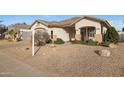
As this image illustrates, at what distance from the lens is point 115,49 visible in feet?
38.1

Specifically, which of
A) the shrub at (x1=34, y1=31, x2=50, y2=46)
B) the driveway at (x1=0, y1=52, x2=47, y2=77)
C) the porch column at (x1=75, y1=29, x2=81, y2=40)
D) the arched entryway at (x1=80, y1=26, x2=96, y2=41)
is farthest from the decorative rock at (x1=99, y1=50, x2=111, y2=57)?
the driveway at (x1=0, y1=52, x2=47, y2=77)

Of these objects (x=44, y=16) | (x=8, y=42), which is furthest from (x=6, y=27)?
(x=44, y=16)

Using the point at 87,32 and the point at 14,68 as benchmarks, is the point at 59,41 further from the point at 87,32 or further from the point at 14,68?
the point at 14,68

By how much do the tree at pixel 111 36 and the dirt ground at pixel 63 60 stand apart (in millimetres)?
375

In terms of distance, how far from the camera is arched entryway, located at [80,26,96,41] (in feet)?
38.0

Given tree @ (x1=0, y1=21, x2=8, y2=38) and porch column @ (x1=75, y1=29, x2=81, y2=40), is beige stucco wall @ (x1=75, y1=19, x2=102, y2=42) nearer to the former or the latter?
porch column @ (x1=75, y1=29, x2=81, y2=40)

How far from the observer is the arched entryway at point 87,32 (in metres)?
11.6

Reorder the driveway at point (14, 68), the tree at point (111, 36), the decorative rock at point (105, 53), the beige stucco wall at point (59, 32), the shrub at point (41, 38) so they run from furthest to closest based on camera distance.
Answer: the shrub at point (41, 38) → the decorative rock at point (105, 53) → the beige stucco wall at point (59, 32) → the tree at point (111, 36) → the driveway at point (14, 68)

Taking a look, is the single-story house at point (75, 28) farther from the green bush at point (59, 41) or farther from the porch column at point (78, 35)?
the green bush at point (59, 41)

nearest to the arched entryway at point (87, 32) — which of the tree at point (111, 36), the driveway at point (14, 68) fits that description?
the tree at point (111, 36)

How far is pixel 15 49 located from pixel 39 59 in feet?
3.83

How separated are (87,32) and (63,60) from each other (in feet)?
4.85
